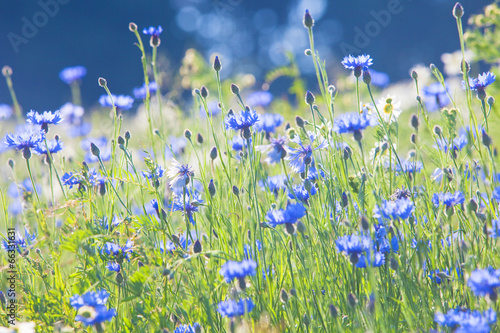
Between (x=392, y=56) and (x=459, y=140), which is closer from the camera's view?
(x=459, y=140)

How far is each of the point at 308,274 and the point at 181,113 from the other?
5.18 feet

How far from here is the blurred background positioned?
614 inches

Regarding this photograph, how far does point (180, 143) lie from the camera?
92.3 inches

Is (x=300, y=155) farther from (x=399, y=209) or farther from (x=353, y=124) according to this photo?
(x=399, y=209)

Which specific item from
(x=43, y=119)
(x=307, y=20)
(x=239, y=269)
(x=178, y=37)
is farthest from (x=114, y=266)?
(x=178, y=37)

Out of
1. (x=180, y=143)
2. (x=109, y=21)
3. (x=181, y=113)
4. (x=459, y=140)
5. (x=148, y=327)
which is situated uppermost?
(x=109, y=21)

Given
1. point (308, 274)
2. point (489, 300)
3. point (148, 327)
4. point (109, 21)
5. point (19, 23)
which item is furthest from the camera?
point (109, 21)

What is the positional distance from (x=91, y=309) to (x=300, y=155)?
70cm

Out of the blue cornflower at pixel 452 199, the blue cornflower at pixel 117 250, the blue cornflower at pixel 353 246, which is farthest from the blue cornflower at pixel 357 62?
the blue cornflower at pixel 117 250

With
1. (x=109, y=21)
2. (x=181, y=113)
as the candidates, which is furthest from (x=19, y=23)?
(x=181, y=113)

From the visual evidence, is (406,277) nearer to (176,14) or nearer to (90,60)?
(90,60)

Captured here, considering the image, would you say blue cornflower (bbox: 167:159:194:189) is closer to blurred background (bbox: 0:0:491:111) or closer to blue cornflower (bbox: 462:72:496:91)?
blue cornflower (bbox: 462:72:496:91)

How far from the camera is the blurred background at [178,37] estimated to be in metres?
15.6

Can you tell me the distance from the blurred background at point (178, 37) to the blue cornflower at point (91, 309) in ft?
46.6
